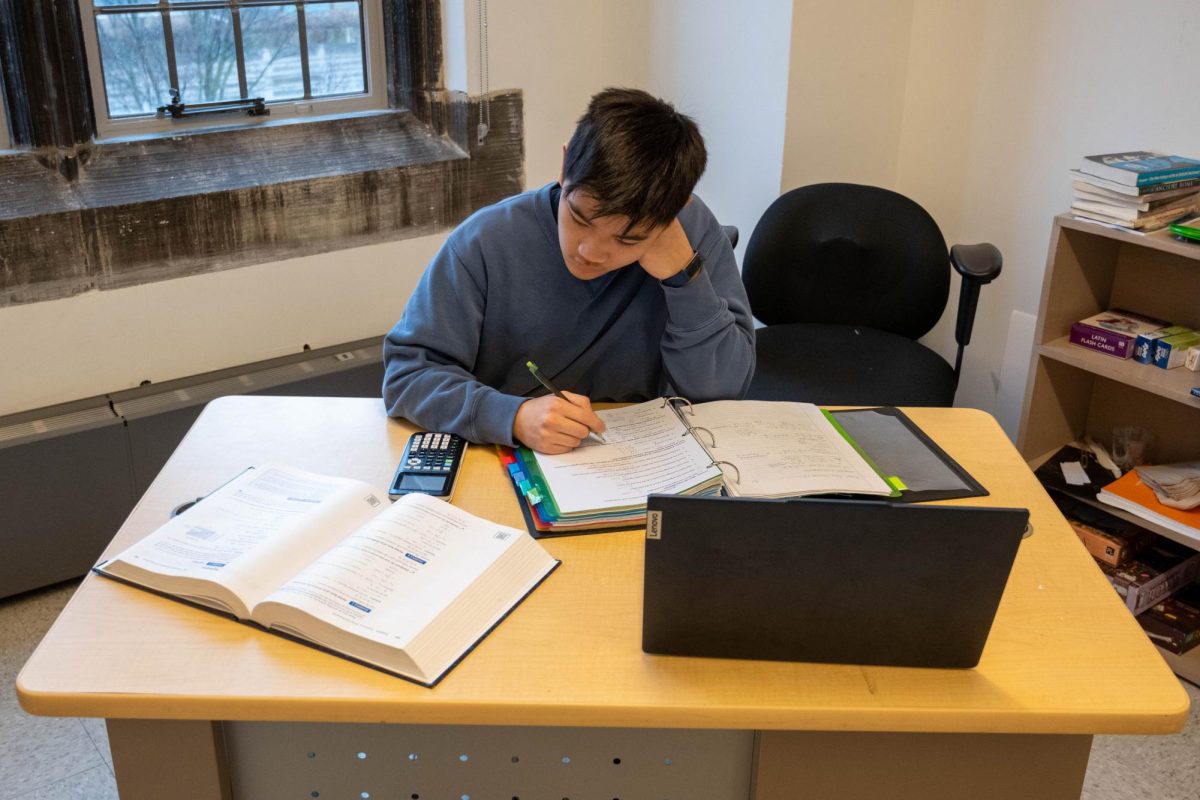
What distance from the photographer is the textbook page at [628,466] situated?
56.4 inches

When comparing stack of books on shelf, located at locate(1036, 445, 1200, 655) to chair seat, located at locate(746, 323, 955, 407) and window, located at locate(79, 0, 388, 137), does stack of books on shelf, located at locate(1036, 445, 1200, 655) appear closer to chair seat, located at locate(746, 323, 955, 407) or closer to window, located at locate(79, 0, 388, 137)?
chair seat, located at locate(746, 323, 955, 407)

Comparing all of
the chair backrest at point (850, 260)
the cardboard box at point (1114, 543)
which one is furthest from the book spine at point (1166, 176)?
the cardboard box at point (1114, 543)

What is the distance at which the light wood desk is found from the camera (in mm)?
1113

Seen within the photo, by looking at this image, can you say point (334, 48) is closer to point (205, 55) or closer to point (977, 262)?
point (205, 55)

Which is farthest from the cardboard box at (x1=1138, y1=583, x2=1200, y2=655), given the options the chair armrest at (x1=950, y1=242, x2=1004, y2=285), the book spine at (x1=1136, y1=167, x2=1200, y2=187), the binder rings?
the binder rings

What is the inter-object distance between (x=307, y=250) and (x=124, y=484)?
0.74 meters

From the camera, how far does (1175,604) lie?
2.49 meters

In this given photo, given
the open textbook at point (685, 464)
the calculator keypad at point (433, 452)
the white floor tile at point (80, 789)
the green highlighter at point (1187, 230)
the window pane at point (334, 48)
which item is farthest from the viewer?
the window pane at point (334, 48)

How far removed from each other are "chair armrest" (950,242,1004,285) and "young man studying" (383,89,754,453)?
81cm

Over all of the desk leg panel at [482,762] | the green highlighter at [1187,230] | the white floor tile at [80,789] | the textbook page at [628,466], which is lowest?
the white floor tile at [80,789]

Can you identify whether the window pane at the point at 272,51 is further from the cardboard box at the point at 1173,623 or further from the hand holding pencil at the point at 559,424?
the cardboard box at the point at 1173,623

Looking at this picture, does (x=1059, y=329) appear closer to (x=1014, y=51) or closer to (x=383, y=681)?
(x=1014, y=51)

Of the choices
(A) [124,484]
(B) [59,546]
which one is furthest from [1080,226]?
(B) [59,546]

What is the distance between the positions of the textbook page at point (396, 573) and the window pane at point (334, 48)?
192 centimetres
